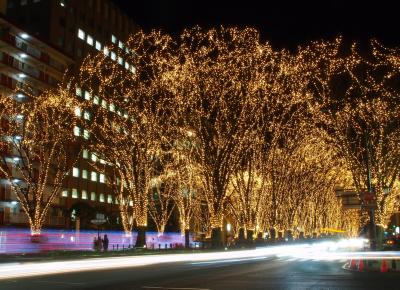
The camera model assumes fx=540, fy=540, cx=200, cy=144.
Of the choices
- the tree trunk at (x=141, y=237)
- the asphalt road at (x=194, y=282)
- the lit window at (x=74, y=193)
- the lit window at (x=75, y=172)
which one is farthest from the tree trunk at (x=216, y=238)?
the lit window at (x=75, y=172)

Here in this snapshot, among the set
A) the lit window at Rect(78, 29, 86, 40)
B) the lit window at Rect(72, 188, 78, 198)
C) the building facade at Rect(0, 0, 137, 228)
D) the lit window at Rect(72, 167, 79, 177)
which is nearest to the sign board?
the building facade at Rect(0, 0, 137, 228)

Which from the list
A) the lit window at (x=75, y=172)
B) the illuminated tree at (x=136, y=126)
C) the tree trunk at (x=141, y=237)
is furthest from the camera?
the lit window at (x=75, y=172)

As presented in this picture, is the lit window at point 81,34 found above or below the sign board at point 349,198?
above

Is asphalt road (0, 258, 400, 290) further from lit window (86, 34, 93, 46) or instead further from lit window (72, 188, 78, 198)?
lit window (86, 34, 93, 46)

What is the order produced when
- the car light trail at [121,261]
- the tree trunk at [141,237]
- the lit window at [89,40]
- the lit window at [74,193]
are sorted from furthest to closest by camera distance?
the lit window at [89,40] < the lit window at [74,193] < the tree trunk at [141,237] < the car light trail at [121,261]

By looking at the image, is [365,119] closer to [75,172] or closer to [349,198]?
[349,198]

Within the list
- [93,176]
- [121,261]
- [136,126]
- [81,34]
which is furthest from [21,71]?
[121,261]

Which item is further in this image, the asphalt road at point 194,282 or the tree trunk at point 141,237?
the tree trunk at point 141,237

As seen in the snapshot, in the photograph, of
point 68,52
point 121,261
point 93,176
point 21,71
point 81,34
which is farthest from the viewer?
point 81,34

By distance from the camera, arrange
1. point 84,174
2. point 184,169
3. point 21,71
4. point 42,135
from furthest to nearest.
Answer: point 84,174 → point 21,71 → point 184,169 → point 42,135

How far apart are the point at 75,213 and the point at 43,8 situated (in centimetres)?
3065

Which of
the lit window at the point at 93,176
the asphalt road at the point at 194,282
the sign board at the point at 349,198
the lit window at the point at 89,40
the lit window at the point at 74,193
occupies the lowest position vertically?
the asphalt road at the point at 194,282

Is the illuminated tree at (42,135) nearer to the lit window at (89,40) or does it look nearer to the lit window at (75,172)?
the lit window at (75,172)

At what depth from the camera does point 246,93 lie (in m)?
33.1
